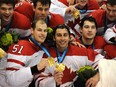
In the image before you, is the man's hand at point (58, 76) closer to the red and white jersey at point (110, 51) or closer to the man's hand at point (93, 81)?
the man's hand at point (93, 81)

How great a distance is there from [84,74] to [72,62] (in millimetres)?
307

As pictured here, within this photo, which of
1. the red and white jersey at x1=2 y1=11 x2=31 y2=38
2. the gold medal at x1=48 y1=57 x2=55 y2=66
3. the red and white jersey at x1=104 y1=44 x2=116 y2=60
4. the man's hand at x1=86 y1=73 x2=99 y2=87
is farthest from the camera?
the red and white jersey at x1=104 y1=44 x2=116 y2=60

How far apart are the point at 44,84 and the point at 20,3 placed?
133cm

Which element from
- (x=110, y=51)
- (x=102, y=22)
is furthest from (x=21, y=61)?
(x=102, y=22)

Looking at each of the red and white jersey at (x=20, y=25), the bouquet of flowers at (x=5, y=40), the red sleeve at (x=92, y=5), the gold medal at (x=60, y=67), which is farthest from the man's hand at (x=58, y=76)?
the red sleeve at (x=92, y=5)

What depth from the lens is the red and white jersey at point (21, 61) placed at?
132 inches

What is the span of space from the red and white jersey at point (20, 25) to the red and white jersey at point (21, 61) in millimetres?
296

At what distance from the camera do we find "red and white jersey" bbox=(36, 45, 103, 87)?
3.49 meters

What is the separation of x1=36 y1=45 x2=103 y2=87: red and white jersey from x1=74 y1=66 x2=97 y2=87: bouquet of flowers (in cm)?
13

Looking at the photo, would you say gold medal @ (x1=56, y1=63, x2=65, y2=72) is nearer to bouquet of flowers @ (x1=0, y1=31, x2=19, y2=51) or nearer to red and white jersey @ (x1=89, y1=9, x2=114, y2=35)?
bouquet of flowers @ (x1=0, y1=31, x2=19, y2=51)

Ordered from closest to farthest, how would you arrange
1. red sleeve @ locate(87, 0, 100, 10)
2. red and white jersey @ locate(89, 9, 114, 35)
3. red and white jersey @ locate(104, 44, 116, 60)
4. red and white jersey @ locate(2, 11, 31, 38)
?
red and white jersey @ locate(2, 11, 31, 38)
red and white jersey @ locate(104, 44, 116, 60)
red and white jersey @ locate(89, 9, 114, 35)
red sleeve @ locate(87, 0, 100, 10)

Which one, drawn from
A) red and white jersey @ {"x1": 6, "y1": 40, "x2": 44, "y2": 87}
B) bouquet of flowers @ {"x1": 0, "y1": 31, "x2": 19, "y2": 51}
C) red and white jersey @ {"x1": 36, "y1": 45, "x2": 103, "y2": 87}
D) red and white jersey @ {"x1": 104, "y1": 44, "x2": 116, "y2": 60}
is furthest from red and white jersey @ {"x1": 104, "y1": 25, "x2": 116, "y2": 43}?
bouquet of flowers @ {"x1": 0, "y1": 31, "x2": 19, "y2": 51}

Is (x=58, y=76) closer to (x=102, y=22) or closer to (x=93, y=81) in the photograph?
(x=93, y=81)

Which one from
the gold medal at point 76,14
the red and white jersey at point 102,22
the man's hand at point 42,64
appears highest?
the gold medal at point 76,14
